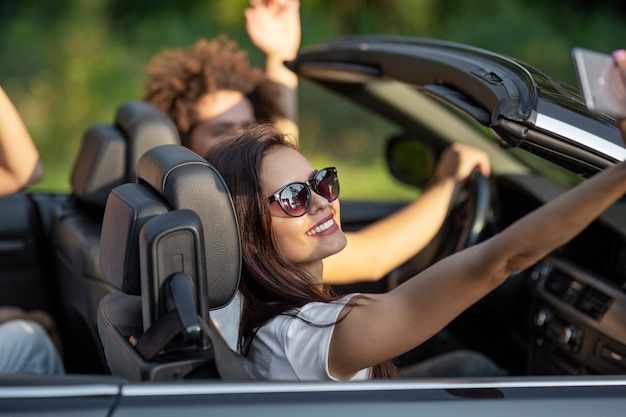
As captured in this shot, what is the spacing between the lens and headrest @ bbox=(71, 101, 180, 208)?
2842mm

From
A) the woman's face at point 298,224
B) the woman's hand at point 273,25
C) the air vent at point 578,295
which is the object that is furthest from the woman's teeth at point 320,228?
the woman's hand at point 273,25

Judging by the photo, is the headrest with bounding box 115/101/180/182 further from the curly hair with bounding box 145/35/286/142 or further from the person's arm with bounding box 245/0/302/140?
the person's arm with bounding box 245/0/302/140

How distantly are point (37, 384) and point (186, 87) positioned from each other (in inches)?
Result: 83.4

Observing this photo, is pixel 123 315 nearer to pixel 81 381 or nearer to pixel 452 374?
pixel 81 381

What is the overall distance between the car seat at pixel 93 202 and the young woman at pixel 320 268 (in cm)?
80

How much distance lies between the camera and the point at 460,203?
2980 millimetres

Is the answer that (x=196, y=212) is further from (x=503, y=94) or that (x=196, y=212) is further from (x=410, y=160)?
(x=410, y=160)

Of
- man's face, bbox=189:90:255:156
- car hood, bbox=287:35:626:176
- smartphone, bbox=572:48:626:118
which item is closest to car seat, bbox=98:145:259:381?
car hood, bbox=287:35:626:176

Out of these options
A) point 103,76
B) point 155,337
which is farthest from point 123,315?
point 103,76

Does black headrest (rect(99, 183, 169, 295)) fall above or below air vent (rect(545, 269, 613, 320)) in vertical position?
above

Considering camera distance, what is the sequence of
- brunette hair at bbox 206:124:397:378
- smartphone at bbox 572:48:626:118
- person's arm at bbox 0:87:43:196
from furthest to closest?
person's arm at bbox 0:87:43:196
brunette hair at bbox 206:124:397:378
smartphone at bbox 572:48:626:118

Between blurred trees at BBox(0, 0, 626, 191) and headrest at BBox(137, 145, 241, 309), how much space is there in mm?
5844

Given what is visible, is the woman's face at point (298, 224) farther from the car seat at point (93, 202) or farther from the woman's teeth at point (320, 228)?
the car seat at point (93, 202)

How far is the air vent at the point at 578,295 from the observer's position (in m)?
2.56
